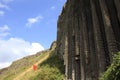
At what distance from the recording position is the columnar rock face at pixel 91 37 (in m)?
21.8

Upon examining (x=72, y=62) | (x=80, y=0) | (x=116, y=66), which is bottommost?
(x=116, y=66)

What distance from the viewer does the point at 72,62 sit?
3038 centimetres

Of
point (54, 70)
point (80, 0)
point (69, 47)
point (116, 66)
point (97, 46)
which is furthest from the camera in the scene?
point (54, 70)

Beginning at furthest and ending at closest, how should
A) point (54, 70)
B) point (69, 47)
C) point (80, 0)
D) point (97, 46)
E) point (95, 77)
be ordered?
1. point (54, 70)
2. point (69, 47)
3. point (80, 0)
4. point (95, 77)
5. point (97, 46)

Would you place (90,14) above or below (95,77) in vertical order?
above

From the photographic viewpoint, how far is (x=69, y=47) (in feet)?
106

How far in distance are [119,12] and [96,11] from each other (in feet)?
12.6

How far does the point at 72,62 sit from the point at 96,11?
763 centimetres

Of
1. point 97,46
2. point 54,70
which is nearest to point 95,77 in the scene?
point 97,46

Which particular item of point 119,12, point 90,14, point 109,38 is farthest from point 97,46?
point 90,14

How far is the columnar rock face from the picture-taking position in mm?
21844

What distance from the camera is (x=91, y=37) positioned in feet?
83.8

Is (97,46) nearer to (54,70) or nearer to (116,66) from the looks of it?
(116,66)

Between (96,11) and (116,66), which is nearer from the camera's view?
(116,66)
